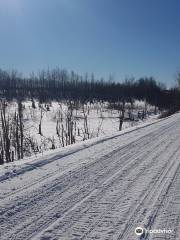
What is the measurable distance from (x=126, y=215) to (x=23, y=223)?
152 cm

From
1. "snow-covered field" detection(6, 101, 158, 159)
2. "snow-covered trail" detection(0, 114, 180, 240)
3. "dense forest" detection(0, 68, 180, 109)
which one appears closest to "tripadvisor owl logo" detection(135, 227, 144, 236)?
"snow-covered trail" detection(0, 114, 180, 240)

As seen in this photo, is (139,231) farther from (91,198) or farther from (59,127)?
(59,127)

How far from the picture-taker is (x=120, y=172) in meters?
8.43

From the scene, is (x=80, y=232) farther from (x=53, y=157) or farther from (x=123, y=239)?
(x=53, y=157)

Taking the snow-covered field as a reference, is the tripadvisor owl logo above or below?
above

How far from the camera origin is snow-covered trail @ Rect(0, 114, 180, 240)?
4836 millimetres

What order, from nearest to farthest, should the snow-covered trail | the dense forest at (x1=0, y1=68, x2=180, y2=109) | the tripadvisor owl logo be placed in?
the tripadvisor owl logo
the snow-covered trail
the dense forest at (x1=0, y1=68, x2=180, y2=109)

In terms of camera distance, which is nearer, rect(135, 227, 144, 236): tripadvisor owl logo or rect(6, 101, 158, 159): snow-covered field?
rect(135, 227, 144, 236): tripadvisor owl logo

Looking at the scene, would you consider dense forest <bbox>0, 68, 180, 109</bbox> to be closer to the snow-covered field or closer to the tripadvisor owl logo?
the snow-covered field

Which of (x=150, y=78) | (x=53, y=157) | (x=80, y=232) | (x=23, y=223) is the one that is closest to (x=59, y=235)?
(x=80, y=232)

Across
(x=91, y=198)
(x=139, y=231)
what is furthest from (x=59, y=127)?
(x=139, y=231)

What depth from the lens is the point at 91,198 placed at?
6.27 m

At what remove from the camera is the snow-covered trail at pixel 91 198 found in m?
4.84

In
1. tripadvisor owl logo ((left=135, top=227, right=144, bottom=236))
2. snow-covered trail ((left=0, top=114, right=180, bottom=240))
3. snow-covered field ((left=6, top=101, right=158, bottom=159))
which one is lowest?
snow-covered field ((left=6, top=101, right=158, bottom=159))
